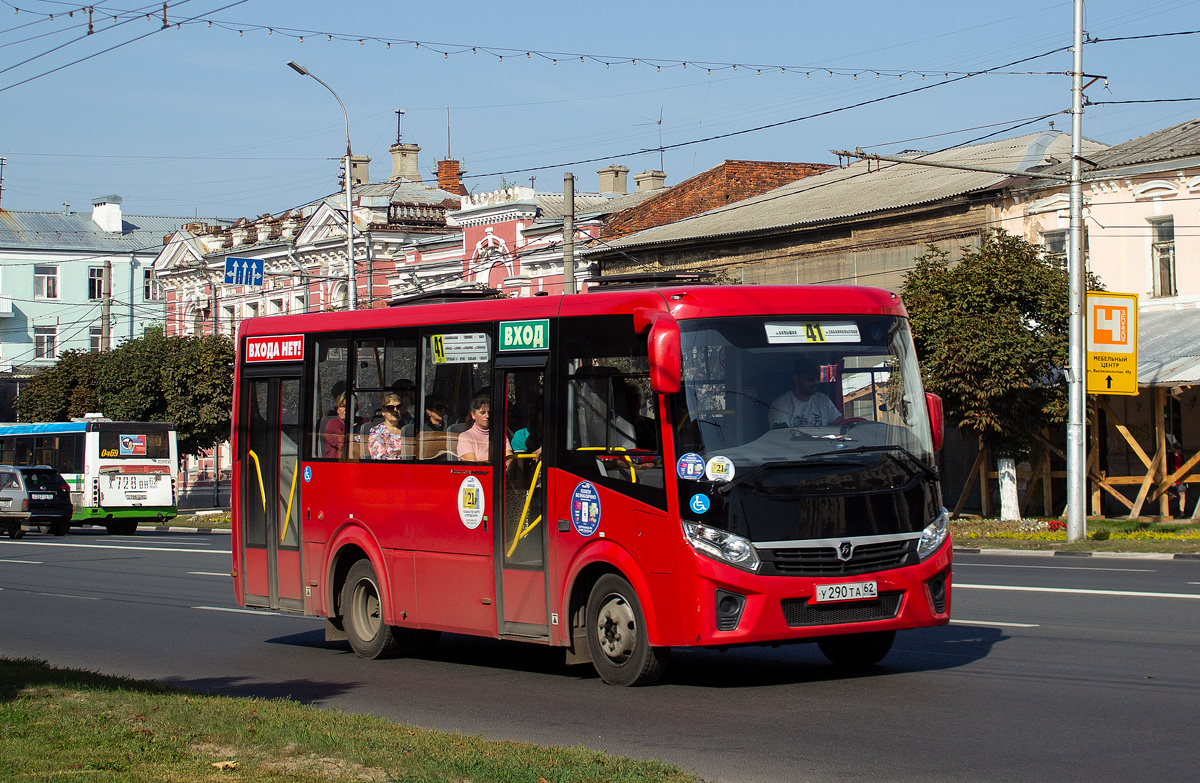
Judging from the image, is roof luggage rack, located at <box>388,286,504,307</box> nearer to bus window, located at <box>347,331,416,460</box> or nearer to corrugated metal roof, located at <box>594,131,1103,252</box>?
bus window, located at <box>347,331,416,460</box>

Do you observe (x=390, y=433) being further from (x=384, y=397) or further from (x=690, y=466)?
(x=690, y=466)

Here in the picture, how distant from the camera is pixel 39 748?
7.70 metres

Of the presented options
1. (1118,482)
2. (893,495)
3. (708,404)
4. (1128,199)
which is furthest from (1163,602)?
(1128,199)

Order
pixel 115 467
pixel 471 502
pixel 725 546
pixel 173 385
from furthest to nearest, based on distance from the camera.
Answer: pixel 173 385 → pixel 115 467 → pixel 471 502 → pixel 725 546

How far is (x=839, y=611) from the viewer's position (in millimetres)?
9711

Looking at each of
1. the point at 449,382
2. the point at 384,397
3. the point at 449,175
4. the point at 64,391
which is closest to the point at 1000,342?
the point at 384,397

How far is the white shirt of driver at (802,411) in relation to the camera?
9.86 metres

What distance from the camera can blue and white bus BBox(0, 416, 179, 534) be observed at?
A: 40.0m

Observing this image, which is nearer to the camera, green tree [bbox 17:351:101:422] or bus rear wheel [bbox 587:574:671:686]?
bus rear wheel [bbox 587:574:671:686]

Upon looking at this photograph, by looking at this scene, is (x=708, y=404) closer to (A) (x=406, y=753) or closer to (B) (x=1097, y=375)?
(A) (x=406, y=753)

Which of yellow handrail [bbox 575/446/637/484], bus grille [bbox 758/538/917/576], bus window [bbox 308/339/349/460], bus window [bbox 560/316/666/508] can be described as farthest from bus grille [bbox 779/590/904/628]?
bus window [bbox 308/339/349/460]

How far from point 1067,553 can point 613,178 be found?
42575 millimetres

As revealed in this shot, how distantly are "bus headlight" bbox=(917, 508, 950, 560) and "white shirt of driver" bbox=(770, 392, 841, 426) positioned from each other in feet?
3.39

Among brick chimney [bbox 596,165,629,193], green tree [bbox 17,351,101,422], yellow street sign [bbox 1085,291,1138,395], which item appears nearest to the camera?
yellow street sign [bbox 1085,291,1138,395]
